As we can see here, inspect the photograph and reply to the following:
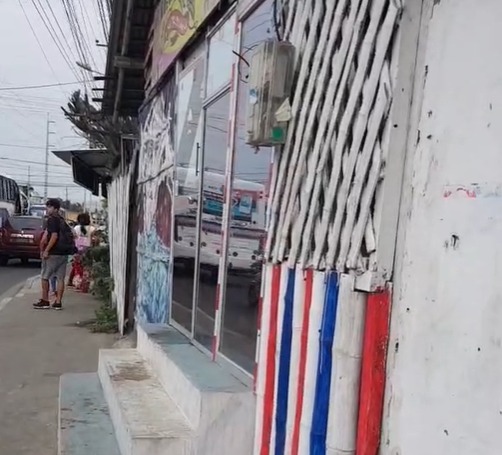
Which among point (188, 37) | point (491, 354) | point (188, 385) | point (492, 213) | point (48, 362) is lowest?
point (48, 362)

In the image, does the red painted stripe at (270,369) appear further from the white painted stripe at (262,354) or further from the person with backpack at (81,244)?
the person with backpack at (81,244)

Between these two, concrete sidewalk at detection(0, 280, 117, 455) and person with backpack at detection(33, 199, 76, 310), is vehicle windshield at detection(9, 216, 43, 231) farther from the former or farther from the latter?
person with backpack at detection(33, 199, 76, 310)

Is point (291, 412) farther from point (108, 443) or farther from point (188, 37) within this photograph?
point (188, 37)

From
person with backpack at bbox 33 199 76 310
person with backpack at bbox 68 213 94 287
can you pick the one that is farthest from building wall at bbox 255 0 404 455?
person with backpack at bbox 68 213 94 287

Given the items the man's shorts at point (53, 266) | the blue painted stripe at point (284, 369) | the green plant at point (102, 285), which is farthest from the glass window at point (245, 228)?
the man's shorts at point (53, 266)

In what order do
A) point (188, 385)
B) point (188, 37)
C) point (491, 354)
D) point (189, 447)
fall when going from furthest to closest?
point (188, 37) < point (188, 385) < point (189, 447) < point (491, 354)

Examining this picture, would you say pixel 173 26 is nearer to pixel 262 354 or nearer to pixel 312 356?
pixel 262 354

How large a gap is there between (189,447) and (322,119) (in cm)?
189

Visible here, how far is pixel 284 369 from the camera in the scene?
9.97 feet

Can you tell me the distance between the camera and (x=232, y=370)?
4.08 m

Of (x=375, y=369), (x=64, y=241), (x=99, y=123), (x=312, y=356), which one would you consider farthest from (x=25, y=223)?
(x=375, y=369)

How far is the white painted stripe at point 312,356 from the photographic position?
2.71 metres

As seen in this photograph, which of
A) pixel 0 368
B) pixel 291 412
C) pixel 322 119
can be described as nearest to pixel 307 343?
pixel 291 412

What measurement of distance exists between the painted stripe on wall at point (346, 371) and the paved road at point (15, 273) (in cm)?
1395
